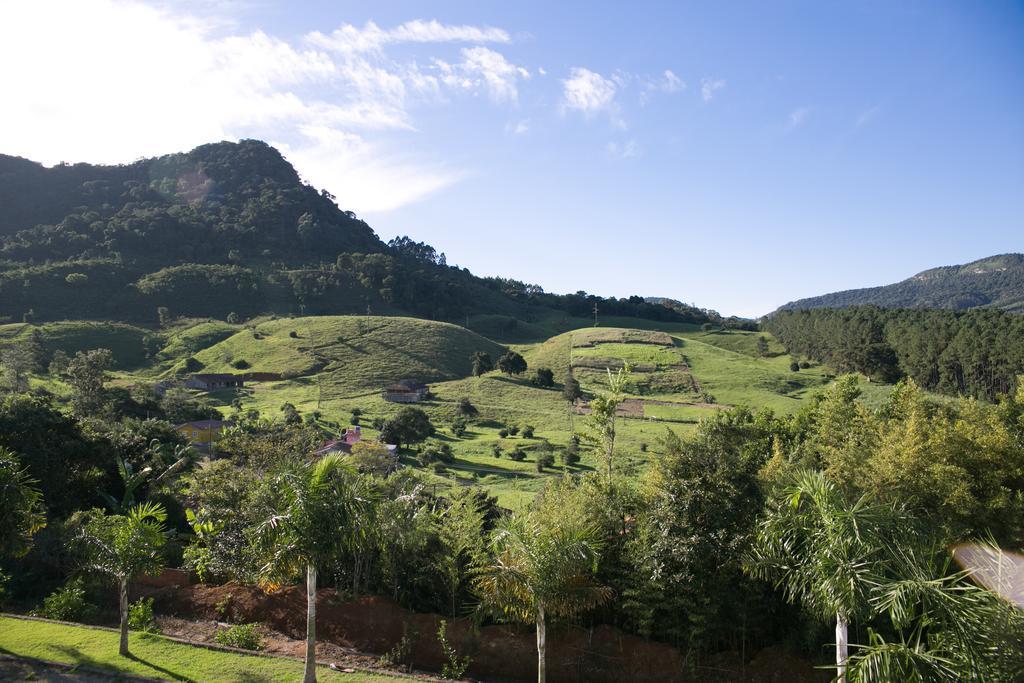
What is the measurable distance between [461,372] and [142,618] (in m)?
74.1

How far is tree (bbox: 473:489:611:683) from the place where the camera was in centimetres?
1250

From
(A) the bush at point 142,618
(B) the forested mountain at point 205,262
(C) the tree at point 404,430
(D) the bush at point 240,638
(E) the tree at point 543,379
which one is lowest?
(D) the bush at point 240,638

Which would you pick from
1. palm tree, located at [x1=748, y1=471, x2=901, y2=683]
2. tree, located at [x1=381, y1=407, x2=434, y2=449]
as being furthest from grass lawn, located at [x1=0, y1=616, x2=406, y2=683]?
tree, located at [x1=381, y1=407, x2=434, y2=449]

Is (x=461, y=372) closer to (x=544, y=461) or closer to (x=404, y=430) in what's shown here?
(x=404, y=430)

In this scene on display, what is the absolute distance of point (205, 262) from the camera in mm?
142750

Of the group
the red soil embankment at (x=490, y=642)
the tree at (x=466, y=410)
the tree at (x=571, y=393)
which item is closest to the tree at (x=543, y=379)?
the tree at (x=571, y=393)

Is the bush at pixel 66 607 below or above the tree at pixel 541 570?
below

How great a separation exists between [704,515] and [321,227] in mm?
180434

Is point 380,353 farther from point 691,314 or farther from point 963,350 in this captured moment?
point 691,314

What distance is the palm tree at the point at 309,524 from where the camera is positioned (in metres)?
11.6

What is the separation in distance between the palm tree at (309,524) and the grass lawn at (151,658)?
4.40 ft

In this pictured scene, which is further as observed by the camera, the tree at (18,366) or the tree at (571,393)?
the tree at (571,393)

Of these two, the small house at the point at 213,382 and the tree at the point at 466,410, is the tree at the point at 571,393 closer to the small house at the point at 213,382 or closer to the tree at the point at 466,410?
the tree at the point at 466,410

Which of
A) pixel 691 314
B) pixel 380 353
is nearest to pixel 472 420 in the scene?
pixel 380 353
